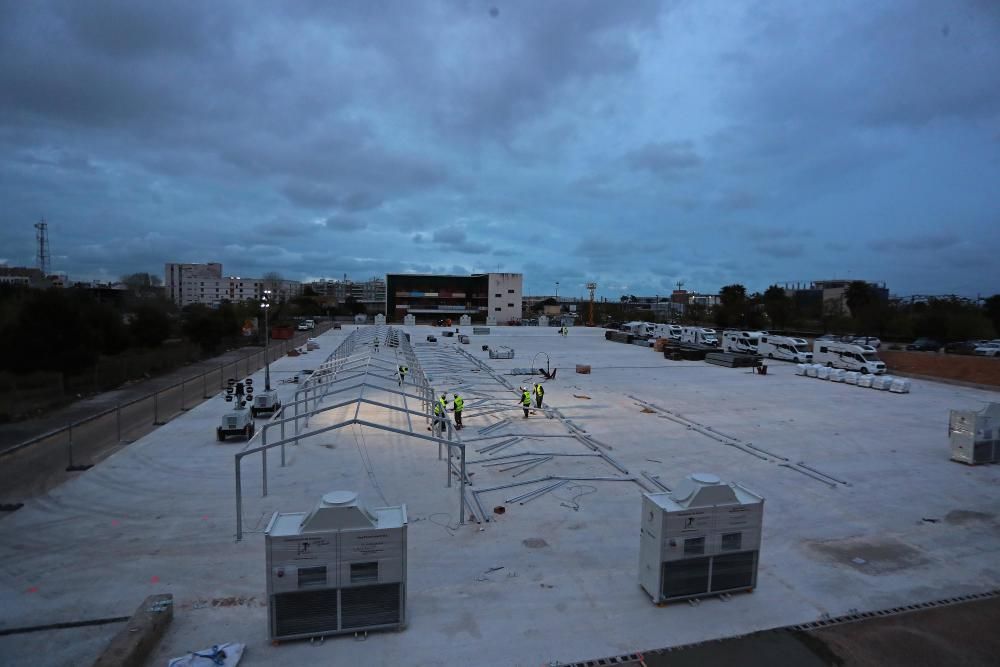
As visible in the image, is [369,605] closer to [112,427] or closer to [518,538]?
[518,538]

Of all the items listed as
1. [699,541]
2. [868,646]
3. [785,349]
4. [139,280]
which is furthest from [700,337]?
[139,280]

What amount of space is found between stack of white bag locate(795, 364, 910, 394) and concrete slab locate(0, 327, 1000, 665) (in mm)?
9842

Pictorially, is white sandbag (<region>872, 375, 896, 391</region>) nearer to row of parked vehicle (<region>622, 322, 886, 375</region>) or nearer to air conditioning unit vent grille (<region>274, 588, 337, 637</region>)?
row of parked vehicle (<region>622, 322, 886, 375</region>)

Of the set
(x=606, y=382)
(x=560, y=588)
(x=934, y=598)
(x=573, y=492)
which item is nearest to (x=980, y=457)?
(x=934, y=598)

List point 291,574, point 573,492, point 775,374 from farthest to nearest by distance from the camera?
point 775,374 → point 573,492 → point 291,574

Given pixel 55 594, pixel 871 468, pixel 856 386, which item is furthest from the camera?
pixel 856 386

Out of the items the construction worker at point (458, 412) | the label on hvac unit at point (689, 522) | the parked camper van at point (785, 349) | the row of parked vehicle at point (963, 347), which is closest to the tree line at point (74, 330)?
the construction worker at point (458, 412)

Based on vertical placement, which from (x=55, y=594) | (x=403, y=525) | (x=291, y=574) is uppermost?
(x=403, y=525)

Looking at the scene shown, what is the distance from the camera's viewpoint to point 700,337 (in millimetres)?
57375

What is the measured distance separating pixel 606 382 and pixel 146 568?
28580mm

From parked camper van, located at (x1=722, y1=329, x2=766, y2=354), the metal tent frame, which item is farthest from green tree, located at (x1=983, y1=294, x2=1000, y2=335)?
the metal tent frame

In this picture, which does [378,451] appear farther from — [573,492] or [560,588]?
[560,588]

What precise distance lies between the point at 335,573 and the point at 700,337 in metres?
54.8

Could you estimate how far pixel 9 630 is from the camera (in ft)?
27.6
